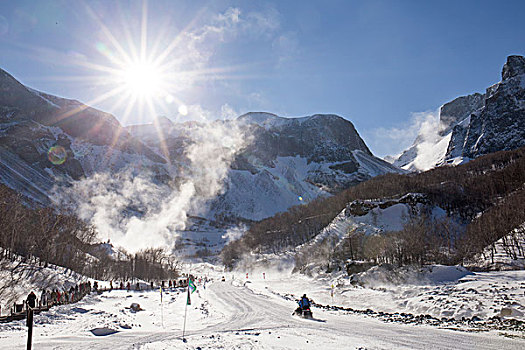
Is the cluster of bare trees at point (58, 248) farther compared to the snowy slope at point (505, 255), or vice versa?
A: the cluster of bare trees at point (58, 248)

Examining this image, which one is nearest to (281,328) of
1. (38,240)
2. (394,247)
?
(394,247)

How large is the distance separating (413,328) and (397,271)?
20256 mm

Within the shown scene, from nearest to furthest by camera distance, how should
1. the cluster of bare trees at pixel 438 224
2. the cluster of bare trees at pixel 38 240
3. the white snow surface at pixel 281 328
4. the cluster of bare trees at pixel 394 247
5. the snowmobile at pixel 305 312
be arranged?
the white snow surface at pixel 281 328
the snowmobile at pixel 305 312
the cluster of bare trees at pixel 394 247
the cluster of bare trees at pixel 438 224
the cluster of bare trees at pixel 38 240

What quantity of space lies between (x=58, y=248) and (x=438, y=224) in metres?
67.0

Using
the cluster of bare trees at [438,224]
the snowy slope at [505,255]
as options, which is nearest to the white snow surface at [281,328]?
the snowy slope at [505,255]

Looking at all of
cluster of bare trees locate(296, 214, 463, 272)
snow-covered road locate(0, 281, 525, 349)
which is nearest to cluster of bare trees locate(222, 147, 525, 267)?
cluster of bare trees locate(296, 214, 463, 272)

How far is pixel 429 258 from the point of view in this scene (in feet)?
136

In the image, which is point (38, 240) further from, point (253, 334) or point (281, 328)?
point (253, 334)

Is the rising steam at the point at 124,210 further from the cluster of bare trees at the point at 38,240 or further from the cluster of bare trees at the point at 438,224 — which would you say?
the cluster of bare trees at the point at 38,240

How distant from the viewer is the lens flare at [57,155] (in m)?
184

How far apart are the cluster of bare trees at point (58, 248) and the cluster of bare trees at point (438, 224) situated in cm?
4108

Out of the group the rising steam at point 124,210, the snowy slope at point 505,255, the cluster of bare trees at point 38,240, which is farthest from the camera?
the rising steam at point 124,210

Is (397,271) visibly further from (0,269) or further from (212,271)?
(212,271)

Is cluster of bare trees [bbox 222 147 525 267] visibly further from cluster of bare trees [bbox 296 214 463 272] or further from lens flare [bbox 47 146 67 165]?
lens flare [bbox 47 146 67 165]
